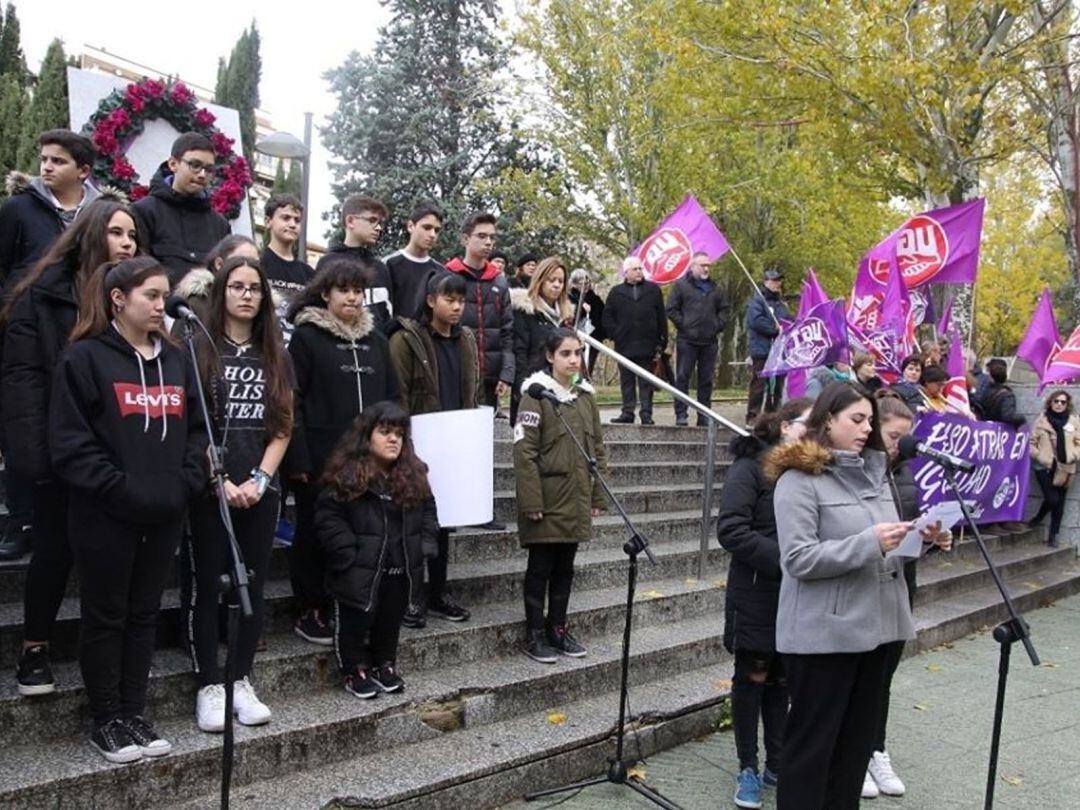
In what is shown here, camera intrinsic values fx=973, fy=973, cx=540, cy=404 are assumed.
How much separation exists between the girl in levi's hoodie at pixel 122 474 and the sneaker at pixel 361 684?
0.96 m

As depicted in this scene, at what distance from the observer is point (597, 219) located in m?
22.9

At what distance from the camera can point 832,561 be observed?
3402 millimetres

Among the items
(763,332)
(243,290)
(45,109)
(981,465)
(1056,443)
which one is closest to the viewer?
(243,290)

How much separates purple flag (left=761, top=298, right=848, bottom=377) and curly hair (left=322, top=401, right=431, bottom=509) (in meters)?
5.38

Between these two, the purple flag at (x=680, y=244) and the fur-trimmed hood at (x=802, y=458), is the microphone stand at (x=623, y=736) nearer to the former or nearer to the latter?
the fur-trimmed hood at (x=802, y=458)

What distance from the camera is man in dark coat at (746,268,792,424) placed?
1131 cm

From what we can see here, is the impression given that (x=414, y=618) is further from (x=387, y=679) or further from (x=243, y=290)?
(x=243, y=290)

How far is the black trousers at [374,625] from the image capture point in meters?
4.46

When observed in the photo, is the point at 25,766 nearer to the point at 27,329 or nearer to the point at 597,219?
the point at 27,329

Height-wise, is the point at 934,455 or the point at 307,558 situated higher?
the point at 934,455

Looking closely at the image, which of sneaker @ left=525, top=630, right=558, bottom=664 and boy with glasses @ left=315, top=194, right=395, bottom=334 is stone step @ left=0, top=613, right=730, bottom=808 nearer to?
sneaker @ left=525, top=630, right=558, bottom=664

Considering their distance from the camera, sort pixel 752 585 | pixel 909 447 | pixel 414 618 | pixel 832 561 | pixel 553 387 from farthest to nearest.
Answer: pixel 553 387, pixel 414 618, pixel 752 585, pixel 909 447, pixel 832 561

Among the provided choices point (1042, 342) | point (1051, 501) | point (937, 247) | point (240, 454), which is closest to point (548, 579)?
point (240, 454)

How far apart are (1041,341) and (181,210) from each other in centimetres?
1069
